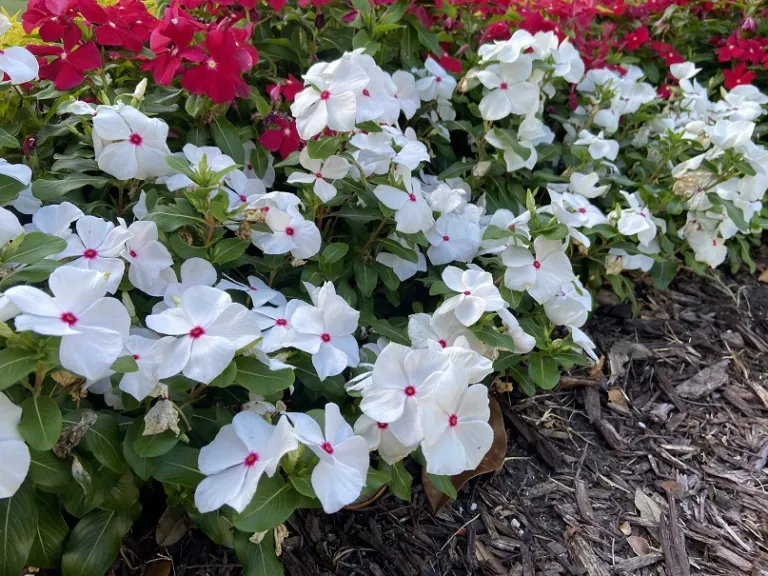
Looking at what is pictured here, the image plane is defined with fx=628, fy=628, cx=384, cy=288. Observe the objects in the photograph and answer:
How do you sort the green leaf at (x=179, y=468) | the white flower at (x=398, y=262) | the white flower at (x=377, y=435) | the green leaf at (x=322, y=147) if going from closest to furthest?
the green leaf at (x=179, y=468) → the white flower at (x=377, y=435) → the green leaf at (x=322, y=147) → the white flower at (x=398, y=262)

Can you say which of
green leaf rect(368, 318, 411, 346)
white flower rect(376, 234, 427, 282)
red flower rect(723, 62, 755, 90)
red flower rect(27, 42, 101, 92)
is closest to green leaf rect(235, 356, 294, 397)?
green leaf rect(368, 318, 411, 346)

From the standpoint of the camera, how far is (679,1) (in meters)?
3.40

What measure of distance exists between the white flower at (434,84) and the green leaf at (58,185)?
48.4 inches

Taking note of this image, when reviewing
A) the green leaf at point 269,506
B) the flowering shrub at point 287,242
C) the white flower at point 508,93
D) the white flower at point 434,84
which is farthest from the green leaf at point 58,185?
the white flower at point 508,93

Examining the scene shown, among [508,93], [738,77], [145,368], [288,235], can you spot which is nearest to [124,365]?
[145,368]

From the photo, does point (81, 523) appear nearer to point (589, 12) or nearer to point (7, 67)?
point (7, 67)

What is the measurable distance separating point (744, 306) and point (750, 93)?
43.0 inches

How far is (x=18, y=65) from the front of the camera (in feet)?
5.61

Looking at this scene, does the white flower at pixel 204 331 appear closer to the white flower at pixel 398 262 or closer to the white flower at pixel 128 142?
the white flower at pixel 128 142

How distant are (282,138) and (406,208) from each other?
48cm

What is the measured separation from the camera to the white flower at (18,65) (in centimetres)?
168

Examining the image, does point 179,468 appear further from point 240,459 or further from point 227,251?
point 227,251

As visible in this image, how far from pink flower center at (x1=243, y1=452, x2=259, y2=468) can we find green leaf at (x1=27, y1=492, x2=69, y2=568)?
0.46 m

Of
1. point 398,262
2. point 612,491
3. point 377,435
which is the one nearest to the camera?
point 377,435
